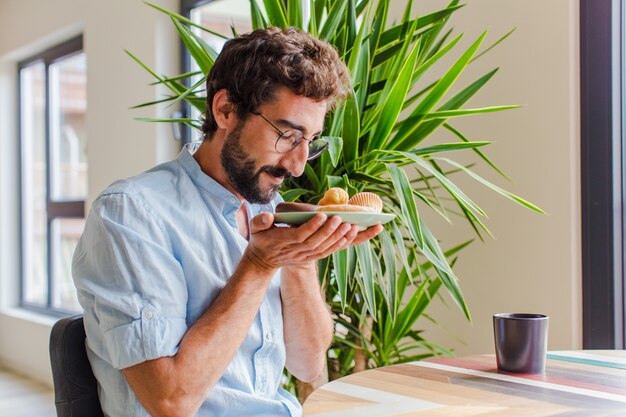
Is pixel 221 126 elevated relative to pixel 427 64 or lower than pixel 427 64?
lower

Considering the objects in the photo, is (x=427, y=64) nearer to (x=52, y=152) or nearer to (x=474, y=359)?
(x=474, y=359)

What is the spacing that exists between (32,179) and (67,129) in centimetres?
65

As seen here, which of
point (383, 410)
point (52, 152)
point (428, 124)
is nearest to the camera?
point (383, 410)

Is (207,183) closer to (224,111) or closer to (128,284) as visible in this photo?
(224,111)

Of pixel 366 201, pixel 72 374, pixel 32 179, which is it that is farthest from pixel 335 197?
pixel 32 179

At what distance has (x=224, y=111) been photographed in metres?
1.50

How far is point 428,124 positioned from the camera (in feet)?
6.63

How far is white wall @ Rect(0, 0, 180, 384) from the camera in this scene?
4133 millimetres

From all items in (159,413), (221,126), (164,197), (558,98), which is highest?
(558,98)

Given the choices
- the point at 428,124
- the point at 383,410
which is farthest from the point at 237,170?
the point at 428,124

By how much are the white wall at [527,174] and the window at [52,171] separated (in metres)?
3.41

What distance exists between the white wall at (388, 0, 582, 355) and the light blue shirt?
100 centimetres

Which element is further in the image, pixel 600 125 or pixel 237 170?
pixel 600 125

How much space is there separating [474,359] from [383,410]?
0.40 m
